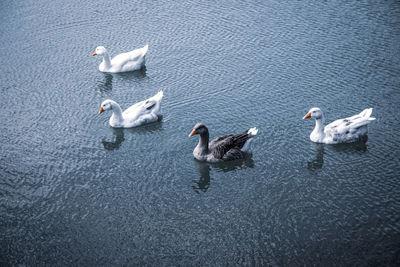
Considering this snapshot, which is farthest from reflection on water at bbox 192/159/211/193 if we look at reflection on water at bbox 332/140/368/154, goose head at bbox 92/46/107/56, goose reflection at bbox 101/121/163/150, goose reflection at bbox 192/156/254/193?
goose head at bbox 92/46/107/56

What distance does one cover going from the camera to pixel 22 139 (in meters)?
16.2

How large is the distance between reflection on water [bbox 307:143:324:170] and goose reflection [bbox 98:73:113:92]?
962 centimetres

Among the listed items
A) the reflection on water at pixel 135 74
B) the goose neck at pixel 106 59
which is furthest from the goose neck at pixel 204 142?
the goose neck at pixel 106 59

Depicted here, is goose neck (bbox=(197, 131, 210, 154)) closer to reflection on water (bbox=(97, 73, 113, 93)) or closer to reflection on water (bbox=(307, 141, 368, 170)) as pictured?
reflection on water (bbox=(307, 141, 368, 170))

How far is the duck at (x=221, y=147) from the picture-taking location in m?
14.3

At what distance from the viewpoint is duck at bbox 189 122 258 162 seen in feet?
46.9

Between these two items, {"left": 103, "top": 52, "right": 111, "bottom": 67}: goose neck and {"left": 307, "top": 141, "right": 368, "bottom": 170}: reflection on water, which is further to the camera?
{"left": 103, "top": 52, "right": 111, "bottom": 67}: goose neck

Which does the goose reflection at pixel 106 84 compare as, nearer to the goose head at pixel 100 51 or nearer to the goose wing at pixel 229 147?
the goose head at pixel 100 51

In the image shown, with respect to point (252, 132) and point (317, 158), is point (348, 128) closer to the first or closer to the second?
point (317, 158)

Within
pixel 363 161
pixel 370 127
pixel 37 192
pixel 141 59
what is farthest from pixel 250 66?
pixel 37 192

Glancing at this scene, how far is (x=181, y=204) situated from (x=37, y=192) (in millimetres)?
4627

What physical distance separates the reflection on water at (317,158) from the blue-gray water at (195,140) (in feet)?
0.22

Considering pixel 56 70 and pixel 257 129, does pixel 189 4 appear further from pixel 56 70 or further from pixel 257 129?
pixel 257 129

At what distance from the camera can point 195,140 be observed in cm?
1571
